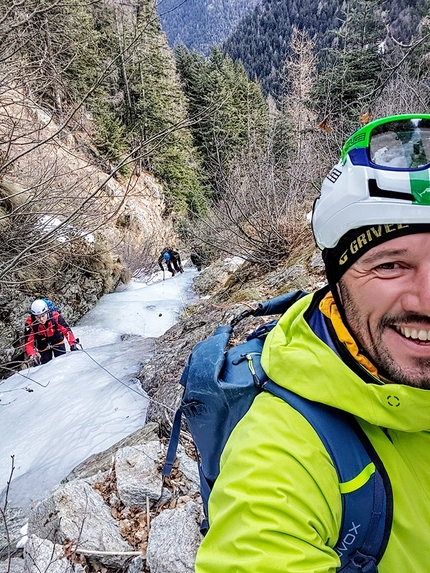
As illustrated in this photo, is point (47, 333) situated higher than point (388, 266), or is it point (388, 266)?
point (388, 266)

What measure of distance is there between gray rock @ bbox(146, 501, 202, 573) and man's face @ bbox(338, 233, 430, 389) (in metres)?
1.92

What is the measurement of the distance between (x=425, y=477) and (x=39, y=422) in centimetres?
503

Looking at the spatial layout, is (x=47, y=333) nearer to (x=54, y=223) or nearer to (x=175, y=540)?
(x=54, y=223)

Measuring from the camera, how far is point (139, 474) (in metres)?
2.94

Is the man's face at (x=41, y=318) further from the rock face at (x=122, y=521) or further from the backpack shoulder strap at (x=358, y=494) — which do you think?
the backpack shoulder strap at (x=358, y=494)

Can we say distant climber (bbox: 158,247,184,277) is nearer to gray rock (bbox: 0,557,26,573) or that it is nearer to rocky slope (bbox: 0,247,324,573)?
rocky slope (bbox: 0,247,324,573)

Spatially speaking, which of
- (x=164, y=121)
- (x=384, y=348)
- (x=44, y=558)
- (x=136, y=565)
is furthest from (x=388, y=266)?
(x=164, y=121)

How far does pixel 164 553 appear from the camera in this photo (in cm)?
224

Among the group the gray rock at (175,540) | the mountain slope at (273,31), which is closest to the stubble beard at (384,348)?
the gray rock at (175,540)

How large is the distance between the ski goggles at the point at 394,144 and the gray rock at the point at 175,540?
90.6 inches

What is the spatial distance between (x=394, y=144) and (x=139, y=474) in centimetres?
289

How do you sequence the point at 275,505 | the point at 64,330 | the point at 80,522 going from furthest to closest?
the point at 64,330, the point at 80,522, the point at 275,505

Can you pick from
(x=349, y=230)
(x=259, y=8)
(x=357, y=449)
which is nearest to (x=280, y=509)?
(x=357, y=449)

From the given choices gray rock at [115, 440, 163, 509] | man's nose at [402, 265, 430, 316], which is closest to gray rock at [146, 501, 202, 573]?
gray rock at [115, 440, 163, 509]
